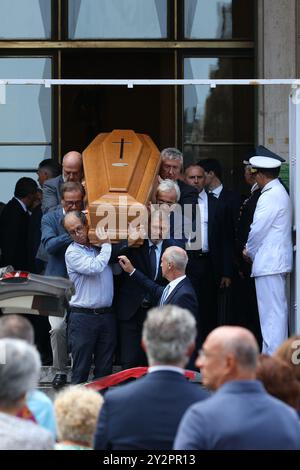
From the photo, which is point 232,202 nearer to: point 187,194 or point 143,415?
point 187,194

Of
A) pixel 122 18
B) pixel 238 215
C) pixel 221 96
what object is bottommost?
pixel 238 215

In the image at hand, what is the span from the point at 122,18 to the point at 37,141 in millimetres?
1695

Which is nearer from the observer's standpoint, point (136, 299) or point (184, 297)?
point (184, 297)

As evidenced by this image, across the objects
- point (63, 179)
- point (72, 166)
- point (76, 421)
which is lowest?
→ point (76, 421)

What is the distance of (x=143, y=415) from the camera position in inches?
213

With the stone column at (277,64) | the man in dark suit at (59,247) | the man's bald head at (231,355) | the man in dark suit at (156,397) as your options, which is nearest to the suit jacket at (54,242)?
the man in dark suit at (59,247)

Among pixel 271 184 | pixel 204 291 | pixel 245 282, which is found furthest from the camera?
pixel 245 282

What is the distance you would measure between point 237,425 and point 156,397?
0.64 m

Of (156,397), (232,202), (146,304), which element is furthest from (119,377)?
(156,397)

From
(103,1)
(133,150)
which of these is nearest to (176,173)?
(133,150)

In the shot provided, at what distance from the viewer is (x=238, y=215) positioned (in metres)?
10.8

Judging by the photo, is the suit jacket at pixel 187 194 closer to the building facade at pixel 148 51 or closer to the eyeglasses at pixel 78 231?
the eyeglasses at pixel 78 231
